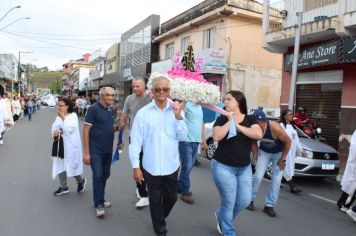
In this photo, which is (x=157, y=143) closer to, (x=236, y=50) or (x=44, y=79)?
(x=236, y=50)

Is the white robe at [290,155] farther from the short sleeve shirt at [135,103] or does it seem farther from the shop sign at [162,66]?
the shop sign at [162,66]

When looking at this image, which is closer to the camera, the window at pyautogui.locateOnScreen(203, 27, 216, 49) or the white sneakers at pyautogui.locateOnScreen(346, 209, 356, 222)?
the white sneakers at pyautogui.locateOnScreen(346, 209, 356, 222)

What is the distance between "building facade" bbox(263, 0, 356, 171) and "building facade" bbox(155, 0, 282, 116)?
4467 mm

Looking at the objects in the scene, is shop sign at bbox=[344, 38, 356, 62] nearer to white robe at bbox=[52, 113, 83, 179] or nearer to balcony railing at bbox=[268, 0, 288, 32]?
balcony railing at bbox=[268, 0, 288, 32]

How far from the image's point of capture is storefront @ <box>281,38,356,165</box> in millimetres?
11375

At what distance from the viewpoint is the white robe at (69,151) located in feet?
21.6

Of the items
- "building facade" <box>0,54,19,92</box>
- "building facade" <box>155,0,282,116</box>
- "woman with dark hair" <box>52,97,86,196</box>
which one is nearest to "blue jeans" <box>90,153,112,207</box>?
"woman with dark hair" <box>52,97,86,196</box>

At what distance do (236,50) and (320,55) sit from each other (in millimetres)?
8539

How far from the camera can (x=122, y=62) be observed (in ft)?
126

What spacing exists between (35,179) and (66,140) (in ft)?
6.06

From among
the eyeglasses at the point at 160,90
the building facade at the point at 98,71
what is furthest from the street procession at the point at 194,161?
the building facade at the point at 98,71

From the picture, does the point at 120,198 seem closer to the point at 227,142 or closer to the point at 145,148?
the point at 145,148

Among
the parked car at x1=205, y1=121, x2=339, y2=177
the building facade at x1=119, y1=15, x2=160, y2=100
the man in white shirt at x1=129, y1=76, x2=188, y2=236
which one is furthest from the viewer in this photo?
the building facade at x1=119, y1=15, x2=160, y2=100

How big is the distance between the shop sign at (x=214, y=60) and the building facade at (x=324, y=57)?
13.7 ft
